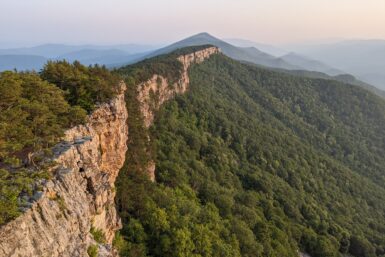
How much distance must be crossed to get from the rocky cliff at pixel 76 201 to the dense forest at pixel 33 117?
2.37ft

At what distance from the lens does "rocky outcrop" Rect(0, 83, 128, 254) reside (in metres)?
14.8

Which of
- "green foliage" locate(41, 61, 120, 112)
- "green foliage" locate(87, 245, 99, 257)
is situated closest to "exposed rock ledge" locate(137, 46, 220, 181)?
"green foliage" locate(41, 61, 120, 112)

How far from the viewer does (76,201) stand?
62.2 feet

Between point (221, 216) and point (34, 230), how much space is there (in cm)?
3844

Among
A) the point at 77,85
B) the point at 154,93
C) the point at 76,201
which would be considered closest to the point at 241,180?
the point at 154,93

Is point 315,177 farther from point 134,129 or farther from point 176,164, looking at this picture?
point 134,129

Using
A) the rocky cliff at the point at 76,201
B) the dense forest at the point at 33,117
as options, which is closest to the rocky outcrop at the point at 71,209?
the rocky cliff at the point at 76,201

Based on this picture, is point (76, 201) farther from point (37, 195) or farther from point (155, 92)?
point (155, 92)

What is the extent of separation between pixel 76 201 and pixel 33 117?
9.71 meters

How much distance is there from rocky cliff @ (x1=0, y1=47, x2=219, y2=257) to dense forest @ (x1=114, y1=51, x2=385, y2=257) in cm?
475

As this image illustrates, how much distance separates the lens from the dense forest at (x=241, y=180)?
3600 cm

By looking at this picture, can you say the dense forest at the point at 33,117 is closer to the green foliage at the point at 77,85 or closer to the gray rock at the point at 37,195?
the green foliage at the point at 77,85

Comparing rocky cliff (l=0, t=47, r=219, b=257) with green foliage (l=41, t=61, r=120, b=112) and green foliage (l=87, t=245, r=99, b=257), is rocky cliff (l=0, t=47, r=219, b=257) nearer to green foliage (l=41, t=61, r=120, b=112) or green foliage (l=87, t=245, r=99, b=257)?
green foliage (l=87, t=245, r=99, b=257)

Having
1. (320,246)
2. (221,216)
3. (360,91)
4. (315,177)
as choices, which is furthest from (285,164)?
(360,91)
